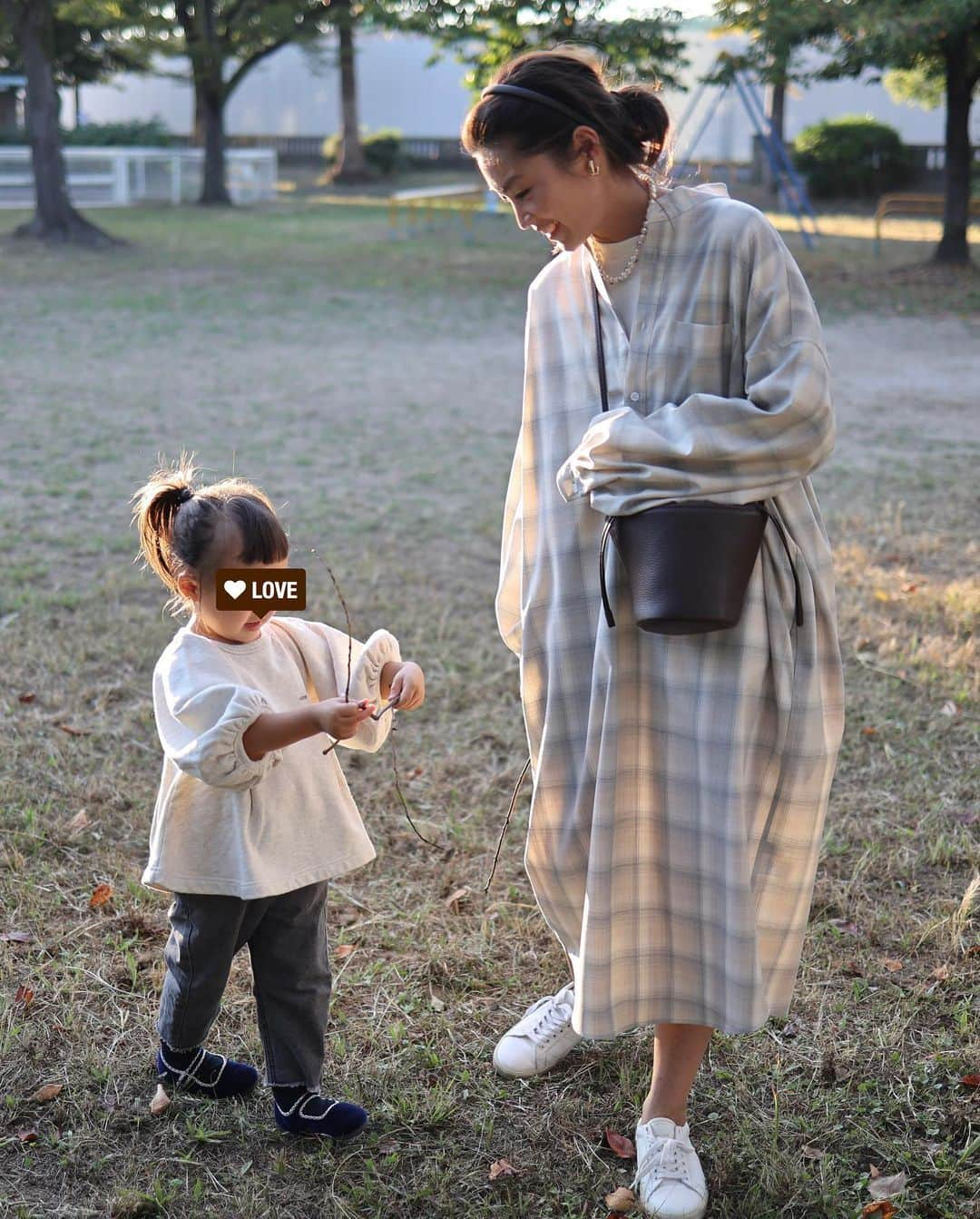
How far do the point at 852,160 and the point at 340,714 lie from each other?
28.4 metres

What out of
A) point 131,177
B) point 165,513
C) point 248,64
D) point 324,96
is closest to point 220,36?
point 248,64

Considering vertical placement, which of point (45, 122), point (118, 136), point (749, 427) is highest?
point (118, 136)

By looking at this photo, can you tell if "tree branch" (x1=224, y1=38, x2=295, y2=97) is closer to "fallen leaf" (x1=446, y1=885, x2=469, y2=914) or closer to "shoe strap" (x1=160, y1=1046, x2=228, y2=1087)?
"fallen leaf" (x1=446, y1=885, x2=469, y2=914)

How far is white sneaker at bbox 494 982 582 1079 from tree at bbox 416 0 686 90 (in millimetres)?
13891

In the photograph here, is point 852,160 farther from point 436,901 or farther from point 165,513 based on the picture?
point 165,513

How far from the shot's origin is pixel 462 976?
295 centimetres

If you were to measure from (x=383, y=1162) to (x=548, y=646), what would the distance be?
983 millimetres

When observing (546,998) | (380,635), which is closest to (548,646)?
(380,635)

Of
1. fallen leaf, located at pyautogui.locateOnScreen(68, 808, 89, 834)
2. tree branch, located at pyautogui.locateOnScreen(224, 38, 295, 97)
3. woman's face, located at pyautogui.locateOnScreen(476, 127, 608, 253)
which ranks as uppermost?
tree branch, located at pyautogui.locateOnScreen(224, 38, 295, 97)

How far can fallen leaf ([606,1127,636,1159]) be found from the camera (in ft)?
7.79

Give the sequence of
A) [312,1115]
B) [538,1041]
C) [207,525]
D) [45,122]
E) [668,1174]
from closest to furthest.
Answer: [207,525], [668,1174], [312,1115], [538,1041], [45,122]

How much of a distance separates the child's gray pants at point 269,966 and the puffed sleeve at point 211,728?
268mm

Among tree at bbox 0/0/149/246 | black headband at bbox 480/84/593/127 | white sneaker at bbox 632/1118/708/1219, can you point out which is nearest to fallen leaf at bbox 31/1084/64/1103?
white sneaker at bbox 632/1118/708/1219

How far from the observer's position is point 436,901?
3.25m
